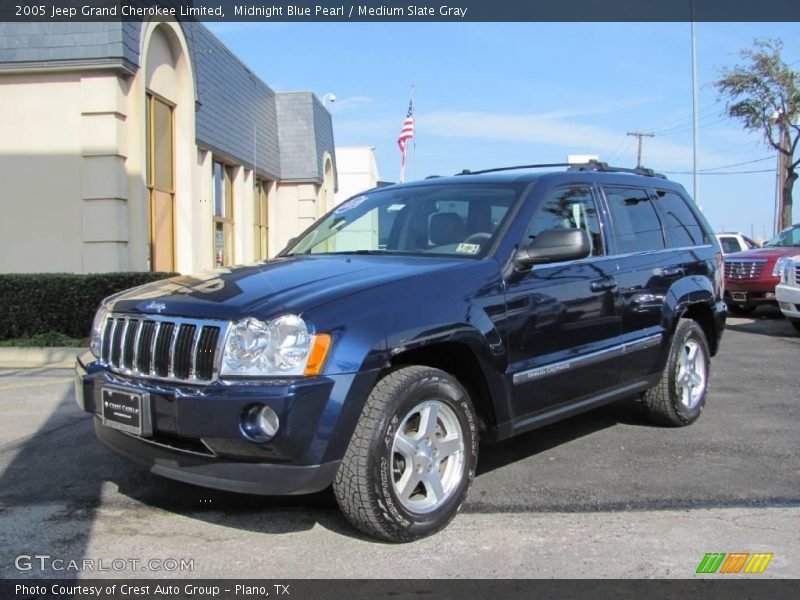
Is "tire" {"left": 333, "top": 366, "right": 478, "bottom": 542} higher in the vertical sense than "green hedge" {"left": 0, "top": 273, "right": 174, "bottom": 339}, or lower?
lower

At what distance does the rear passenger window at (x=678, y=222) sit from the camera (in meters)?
5.88

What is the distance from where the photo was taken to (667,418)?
5.75m

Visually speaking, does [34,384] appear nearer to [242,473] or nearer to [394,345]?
[242,473]

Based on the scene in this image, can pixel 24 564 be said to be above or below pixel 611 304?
below

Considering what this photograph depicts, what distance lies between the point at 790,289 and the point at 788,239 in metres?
4.37

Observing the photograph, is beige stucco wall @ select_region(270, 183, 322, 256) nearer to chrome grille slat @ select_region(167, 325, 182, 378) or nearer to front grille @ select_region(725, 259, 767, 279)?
front grille @ select_region(725, 259, 767, 279)

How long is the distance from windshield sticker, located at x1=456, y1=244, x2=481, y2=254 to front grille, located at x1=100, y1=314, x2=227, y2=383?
1.54m

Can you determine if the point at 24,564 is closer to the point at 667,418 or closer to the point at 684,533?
the point at 684,533

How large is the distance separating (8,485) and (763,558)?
428 centimetres

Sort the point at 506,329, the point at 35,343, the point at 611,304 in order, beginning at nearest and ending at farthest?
the point at 506,329, the point at 611,304, the point at 35,343

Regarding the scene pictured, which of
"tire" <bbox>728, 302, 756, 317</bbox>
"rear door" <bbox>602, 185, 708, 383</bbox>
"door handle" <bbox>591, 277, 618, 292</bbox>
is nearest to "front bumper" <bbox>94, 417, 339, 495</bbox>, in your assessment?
"door handle" <bbox>591, 277, 618, 292</bbox>

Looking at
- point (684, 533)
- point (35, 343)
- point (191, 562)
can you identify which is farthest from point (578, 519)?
point (35, 343)

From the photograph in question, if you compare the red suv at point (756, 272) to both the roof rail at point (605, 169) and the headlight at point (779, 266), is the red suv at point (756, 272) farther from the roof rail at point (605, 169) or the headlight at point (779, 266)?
the roof rail at point (605, 169)

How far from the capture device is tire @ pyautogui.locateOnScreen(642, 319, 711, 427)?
5.59 m
